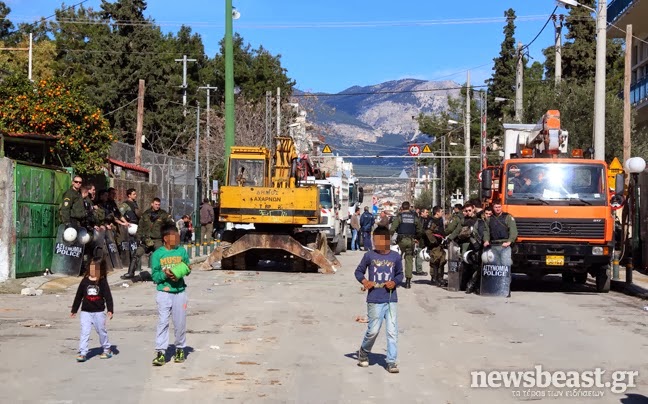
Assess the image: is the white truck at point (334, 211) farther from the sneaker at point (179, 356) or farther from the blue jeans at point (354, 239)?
the sneaker at point (179, 356)

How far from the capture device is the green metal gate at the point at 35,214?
18.6 metres

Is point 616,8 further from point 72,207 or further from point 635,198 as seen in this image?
point 72,207

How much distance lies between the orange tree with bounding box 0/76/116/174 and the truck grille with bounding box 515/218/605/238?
38.5ft

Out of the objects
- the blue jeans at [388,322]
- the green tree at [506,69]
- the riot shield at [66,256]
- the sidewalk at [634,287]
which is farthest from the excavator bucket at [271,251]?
the green tree at [506,69]

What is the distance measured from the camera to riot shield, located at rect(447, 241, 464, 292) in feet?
66.4

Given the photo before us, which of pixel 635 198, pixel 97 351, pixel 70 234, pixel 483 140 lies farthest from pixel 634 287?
pixel 483 140

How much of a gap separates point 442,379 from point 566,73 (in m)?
56.7

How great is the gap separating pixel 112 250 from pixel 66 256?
2.62m

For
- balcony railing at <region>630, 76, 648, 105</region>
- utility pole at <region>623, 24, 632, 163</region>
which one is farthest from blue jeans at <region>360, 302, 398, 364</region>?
balcony railing at <region>630, 76, 648, 105</region>

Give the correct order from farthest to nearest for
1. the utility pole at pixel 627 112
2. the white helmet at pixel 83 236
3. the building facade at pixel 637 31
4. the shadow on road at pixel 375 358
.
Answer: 1. the building facade at pixel 637 31
2. the utility pole at pixel 627 112
3. the white helmet at pixel 83 236
4. the shadow on road at pixel 375 358

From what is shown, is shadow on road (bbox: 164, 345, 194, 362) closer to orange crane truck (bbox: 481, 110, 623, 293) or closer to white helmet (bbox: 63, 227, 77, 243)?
white helmet (bbox: 63, 227, 77, 243)

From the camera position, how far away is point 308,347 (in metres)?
11.7

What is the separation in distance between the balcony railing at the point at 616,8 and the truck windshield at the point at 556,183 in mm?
22589

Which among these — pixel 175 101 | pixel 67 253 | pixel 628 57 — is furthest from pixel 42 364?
pixel 175 101
